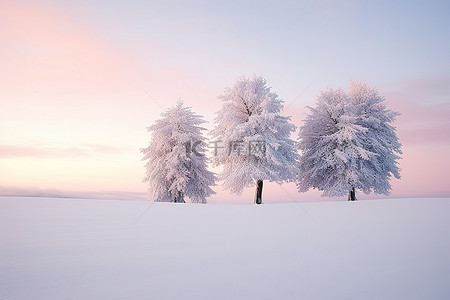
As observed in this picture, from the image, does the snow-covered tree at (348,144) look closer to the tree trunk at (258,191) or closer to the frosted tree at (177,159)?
the tree trunk at (258,191)

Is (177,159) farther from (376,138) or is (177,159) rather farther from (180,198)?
(376,138)

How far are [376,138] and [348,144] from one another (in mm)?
3459

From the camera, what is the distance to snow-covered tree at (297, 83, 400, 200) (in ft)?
76.8

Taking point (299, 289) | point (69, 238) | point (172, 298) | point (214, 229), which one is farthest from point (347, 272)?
point (69, 238)

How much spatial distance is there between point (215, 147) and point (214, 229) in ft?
54.1

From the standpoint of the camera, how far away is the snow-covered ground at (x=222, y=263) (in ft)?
9.23

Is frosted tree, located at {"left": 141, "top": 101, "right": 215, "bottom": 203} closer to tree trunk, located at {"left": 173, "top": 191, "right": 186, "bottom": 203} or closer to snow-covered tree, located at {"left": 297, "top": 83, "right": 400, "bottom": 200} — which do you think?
tree trunk, located at {"left": 173, "top": 191, "right": 186, "bottom": 203}

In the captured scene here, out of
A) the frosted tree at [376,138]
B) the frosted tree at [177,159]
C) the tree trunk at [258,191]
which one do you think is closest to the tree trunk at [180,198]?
the frosted tree at [177,159]

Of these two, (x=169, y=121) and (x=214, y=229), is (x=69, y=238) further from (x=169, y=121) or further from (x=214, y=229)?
(x=169, y=121)

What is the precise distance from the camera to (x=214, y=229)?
6496mm

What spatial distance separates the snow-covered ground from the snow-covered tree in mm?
17762

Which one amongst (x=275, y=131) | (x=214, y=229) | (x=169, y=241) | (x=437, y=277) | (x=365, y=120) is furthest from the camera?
(x=365, y=120)

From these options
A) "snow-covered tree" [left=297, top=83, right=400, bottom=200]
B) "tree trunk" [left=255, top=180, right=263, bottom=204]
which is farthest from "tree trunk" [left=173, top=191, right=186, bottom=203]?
"snow-covered tree" [left=297, top=83, right=400, bottom=200]

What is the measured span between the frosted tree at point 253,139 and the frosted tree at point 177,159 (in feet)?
9.28
